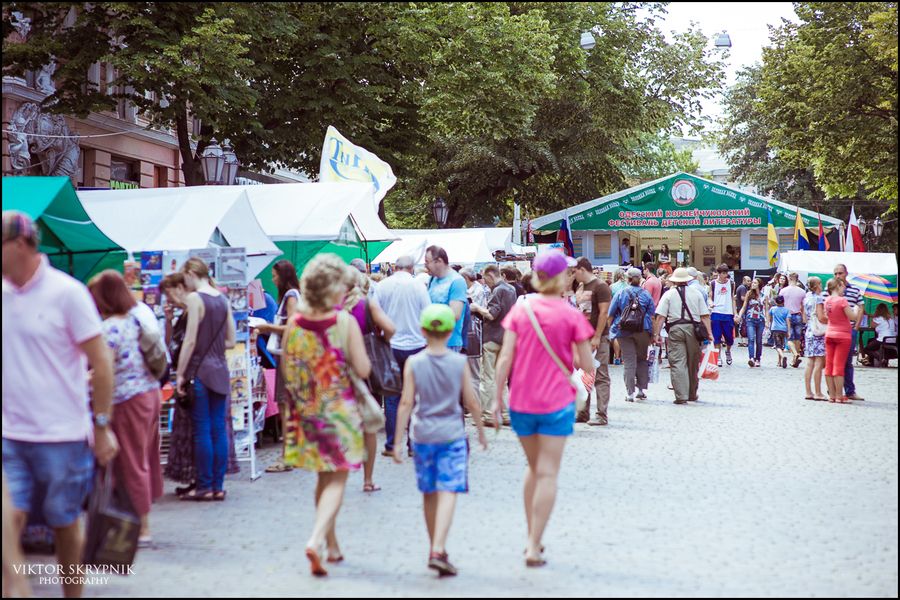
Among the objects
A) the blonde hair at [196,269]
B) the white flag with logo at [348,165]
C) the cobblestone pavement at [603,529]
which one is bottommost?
the cobblestone pavement at [603,529]

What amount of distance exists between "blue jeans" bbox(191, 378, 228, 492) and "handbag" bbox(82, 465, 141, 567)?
9.66ft

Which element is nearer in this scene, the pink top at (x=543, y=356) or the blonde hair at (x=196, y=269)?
the pink top at (x=543, y=356)

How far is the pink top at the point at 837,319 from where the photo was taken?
1519 cm

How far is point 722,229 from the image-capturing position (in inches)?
1543

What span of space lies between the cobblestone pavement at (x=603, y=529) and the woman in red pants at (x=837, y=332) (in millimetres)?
3607

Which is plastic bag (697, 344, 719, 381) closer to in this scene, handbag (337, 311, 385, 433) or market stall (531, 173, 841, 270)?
handbag (337, 311, 385, 433)

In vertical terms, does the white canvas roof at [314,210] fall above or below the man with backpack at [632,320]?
above

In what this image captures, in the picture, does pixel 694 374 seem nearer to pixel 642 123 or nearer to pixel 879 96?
pixel 879 96

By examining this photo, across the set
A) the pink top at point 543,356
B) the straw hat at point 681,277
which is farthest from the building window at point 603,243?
the pink top at point 543,356

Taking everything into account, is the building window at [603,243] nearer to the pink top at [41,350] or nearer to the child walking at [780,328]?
the child walking at [780,328]

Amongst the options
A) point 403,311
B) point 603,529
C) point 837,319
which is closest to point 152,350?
point 603,529

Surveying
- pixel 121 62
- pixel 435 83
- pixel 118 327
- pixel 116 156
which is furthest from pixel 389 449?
pixel 116 156

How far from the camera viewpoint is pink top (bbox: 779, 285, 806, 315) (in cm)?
2233

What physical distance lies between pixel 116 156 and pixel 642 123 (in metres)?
17.7
